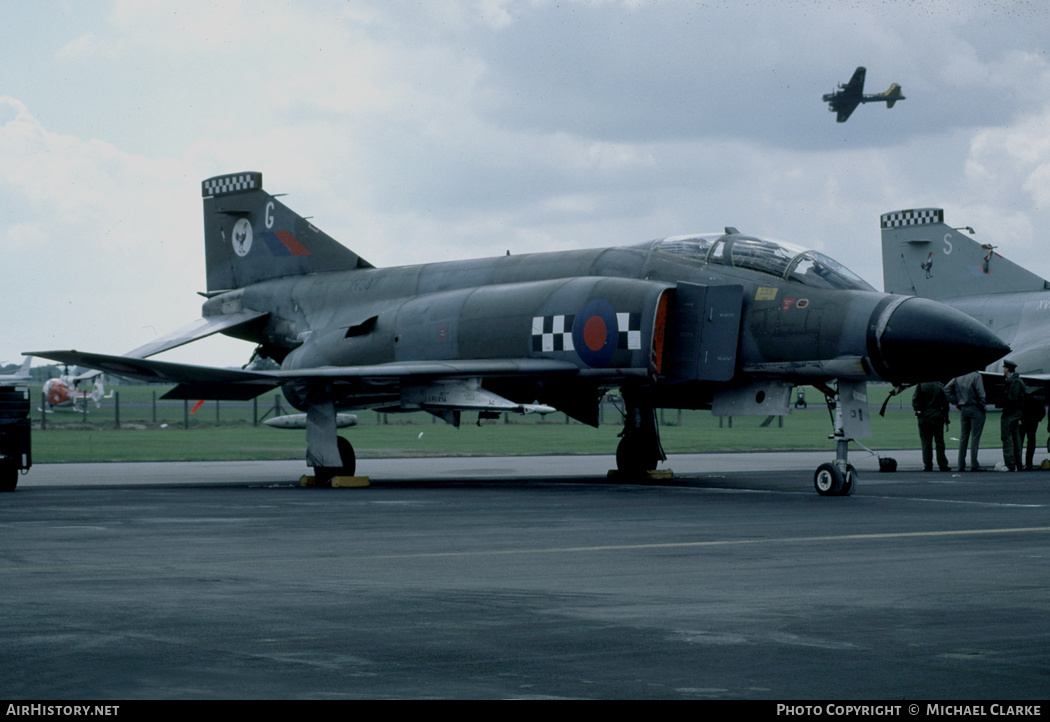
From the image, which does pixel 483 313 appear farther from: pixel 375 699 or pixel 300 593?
pixel 375 699

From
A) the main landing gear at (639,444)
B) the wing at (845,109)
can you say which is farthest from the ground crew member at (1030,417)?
the wing at (845,109)

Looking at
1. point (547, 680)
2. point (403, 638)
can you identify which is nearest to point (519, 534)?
point (403, 638)

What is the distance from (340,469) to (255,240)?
719 cm

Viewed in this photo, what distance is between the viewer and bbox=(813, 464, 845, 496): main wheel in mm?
14836

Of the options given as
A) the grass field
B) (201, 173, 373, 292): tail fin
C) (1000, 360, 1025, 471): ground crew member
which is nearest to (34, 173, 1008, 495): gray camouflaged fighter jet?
(201, 173, 373, 292): tail fin

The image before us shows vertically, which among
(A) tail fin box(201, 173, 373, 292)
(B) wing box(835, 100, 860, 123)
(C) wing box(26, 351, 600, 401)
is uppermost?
(B) wing box(835, 100, 860, 123)

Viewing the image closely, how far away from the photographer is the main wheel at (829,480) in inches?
584

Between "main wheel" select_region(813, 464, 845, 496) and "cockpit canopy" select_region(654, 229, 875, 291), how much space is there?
2.31 meters

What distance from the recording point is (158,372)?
17422 millimetres

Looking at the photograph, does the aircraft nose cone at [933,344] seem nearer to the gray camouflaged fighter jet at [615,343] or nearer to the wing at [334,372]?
the gray camouflaged fighter jet at [615,343]

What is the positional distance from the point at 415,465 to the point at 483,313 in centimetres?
574

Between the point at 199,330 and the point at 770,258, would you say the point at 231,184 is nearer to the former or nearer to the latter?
the point at 199,330

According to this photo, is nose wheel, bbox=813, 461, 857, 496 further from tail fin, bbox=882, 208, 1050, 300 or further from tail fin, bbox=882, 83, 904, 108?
tail fin, bbox=882, 83, 904, 108

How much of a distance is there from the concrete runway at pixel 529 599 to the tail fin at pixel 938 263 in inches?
761
